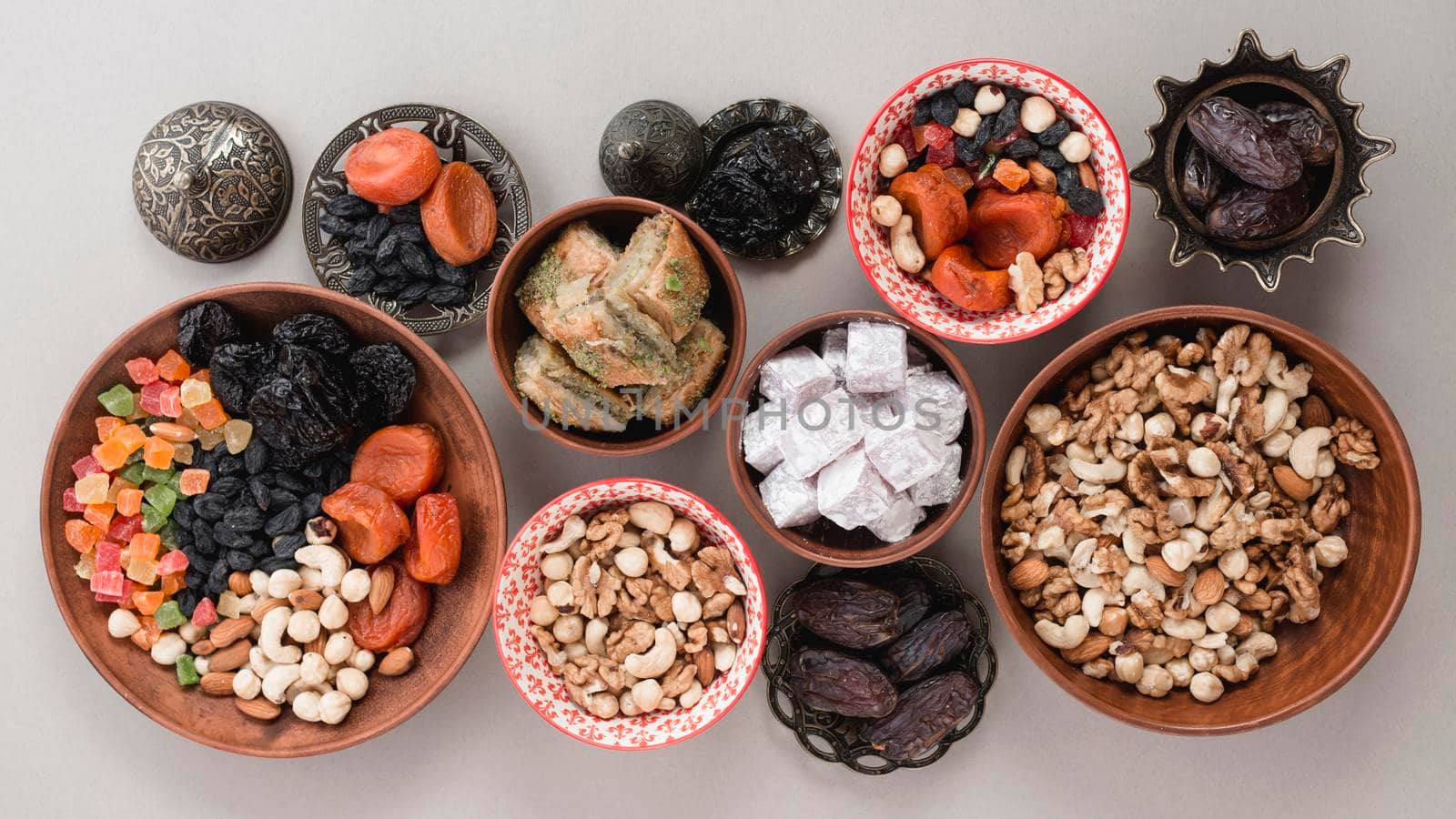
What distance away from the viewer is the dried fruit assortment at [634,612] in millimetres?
1574

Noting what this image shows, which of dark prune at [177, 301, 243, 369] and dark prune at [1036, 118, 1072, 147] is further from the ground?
dark prune at [1036, 118, 1072, 147]

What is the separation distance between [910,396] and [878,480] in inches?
6.0

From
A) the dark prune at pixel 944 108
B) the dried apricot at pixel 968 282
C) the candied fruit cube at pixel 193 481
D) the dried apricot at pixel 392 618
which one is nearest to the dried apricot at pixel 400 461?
the dried apricot at pixel 392 618

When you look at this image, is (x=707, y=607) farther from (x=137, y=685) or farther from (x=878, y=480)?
(x=137, y=685)

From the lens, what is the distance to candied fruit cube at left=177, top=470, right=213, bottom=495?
1.58m

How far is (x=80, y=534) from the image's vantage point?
157cm

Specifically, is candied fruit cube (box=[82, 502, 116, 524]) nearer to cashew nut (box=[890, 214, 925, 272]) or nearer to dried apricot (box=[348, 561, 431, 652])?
dried apricot (box=[348, 561, 431, 652])

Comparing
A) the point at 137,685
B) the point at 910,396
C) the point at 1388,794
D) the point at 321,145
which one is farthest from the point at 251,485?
the point at 1388,794

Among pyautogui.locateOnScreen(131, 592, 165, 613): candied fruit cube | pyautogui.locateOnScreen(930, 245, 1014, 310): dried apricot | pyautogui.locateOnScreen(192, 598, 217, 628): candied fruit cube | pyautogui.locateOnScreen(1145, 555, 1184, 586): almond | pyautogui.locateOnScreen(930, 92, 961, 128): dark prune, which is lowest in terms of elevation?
pyautogui.locateOnScreen(192, 598, 217, 628): candied fruit cube

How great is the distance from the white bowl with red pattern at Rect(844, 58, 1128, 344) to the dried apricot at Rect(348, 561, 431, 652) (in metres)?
0.94

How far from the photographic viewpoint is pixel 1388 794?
1750 millimetres

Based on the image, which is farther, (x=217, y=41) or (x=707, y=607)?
(x=217, y=41)

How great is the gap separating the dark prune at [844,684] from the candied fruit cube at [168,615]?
3.51 ft

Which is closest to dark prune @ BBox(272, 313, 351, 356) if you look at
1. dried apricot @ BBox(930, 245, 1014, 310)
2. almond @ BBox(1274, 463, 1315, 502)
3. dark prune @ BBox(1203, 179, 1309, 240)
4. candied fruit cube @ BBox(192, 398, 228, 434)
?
candied fruit cube @ BBox(192, 398, 228, 434)
